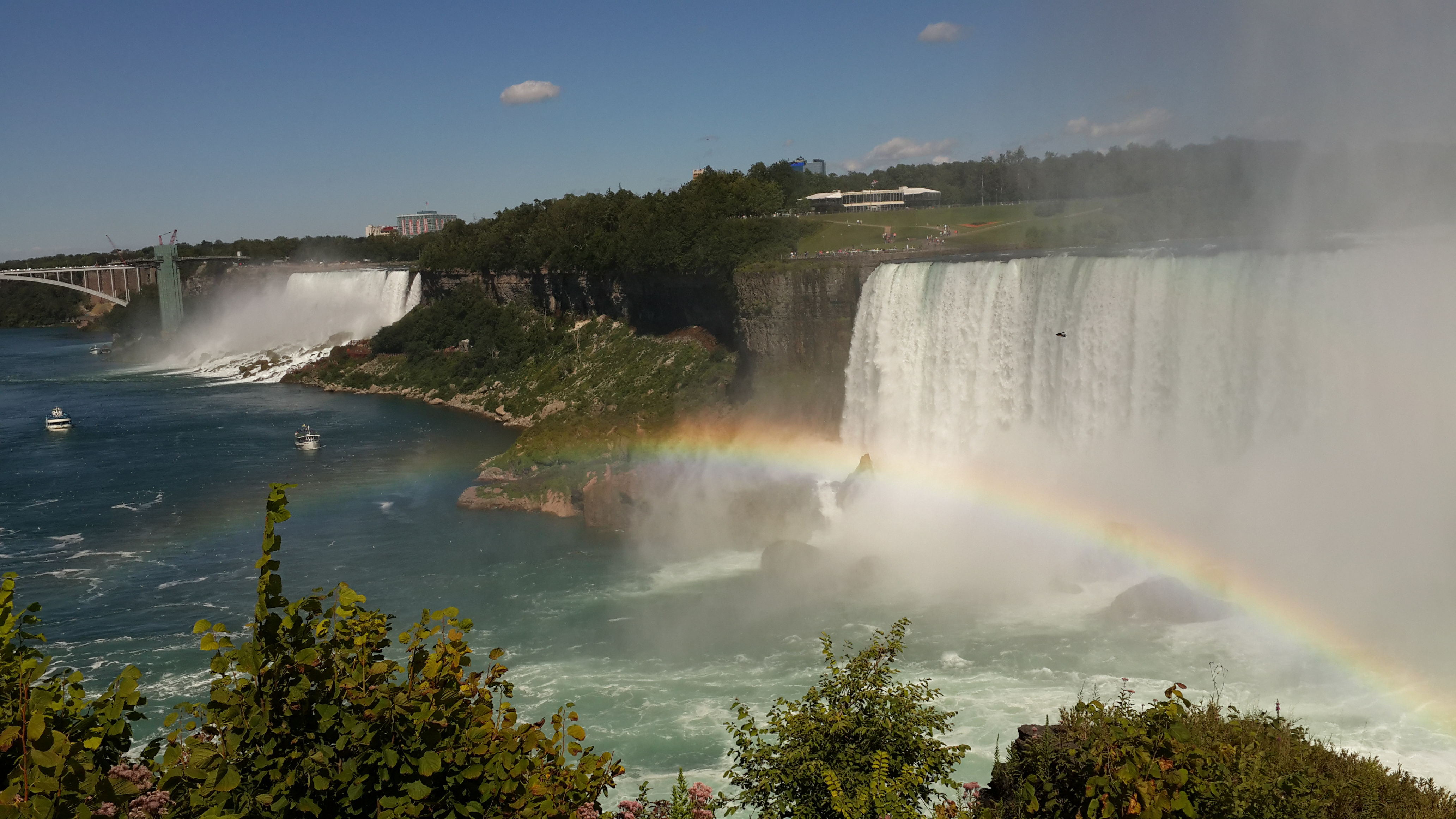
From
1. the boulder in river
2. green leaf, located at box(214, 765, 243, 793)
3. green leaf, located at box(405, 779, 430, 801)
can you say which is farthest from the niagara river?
green leaf, located at box(214, 765, 243, 793)

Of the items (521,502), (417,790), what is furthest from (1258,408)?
(417,790)

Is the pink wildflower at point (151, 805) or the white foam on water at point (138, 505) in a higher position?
the pink wildflower at point (151, 805)

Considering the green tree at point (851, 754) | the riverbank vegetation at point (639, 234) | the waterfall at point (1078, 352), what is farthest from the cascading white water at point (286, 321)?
the green tree at point (851, 754)

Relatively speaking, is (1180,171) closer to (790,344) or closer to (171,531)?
(790,344)

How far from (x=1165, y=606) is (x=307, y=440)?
29.9 meters

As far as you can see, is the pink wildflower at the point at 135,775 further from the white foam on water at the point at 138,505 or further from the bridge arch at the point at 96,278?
the bridge arch at the point at 96,278

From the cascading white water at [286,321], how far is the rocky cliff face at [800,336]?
1367 inches

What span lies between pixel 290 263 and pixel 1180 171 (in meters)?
71.4

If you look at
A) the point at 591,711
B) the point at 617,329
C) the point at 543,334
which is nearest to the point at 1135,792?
the point at 591,711

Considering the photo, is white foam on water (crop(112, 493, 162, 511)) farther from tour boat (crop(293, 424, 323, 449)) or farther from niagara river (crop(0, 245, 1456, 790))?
tour boat (crop(293, 424, 323, 449))

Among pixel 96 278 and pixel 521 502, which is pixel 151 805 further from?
pixel 96 278

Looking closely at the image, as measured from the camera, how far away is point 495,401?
151 ft

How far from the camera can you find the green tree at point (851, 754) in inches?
287

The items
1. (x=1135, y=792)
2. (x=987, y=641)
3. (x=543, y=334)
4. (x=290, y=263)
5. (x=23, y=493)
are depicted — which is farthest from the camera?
(x=290, y=263)
